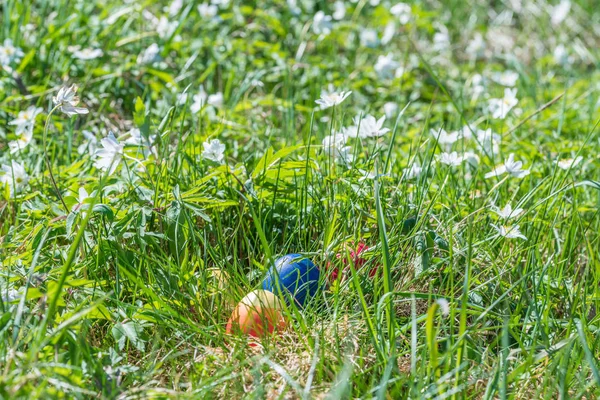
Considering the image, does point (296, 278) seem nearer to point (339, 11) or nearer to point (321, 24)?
point (321, 24)

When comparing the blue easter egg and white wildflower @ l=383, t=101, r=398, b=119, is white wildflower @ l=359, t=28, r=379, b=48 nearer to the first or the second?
white wildflower @ l=383, t=101, r=398, b=119

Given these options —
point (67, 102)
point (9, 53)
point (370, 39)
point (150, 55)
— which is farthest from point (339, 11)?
point (67, 102)

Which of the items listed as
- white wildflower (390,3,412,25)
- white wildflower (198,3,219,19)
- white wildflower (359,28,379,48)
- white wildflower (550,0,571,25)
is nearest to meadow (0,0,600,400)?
white wildflower (198,3,219,19)

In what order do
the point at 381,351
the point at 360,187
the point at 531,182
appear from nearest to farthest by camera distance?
the point at 381,351
the point at 360,187
the point at 531,182

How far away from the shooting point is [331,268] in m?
2.00

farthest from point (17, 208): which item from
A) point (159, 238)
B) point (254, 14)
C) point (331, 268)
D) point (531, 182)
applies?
point (254, 14)

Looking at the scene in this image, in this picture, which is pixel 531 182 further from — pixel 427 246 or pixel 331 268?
pixel 331 268

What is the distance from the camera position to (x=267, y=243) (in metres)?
1.89

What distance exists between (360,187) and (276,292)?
1.36ft

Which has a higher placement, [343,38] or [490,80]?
[343,38]

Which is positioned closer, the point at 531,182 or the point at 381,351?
the point at 381,351

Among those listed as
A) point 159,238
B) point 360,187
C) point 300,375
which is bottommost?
point 300,375

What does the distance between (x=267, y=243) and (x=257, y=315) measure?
19 centimetres

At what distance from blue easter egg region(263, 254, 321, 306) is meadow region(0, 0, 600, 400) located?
2 centimetres
